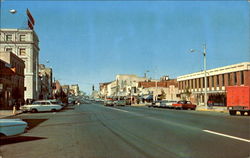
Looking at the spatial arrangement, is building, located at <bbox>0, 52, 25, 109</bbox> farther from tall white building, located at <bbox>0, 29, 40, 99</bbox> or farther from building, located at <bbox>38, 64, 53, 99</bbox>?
building, located at <bbox>38, 64, 53, 99</bbox>

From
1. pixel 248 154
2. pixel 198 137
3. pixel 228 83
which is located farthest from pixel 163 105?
pixel 248 154

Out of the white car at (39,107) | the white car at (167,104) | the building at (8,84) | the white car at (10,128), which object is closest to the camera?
the white car at (10,128)

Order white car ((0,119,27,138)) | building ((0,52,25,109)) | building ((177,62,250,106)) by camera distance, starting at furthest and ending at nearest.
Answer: building ((177,62,250,106)) < building ((0,52,25,109)) < white car ((0,119,27,138))

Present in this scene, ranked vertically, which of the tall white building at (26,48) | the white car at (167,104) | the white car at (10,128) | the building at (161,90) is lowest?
the white car at (167,104)

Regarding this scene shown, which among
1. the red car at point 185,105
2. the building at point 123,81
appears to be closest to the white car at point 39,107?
the red car at point 185,105

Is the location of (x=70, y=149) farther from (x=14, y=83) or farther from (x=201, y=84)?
(x=201, y=84)

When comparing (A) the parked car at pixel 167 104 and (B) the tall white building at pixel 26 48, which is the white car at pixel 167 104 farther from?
(B) the tall white building at pixel 26 48

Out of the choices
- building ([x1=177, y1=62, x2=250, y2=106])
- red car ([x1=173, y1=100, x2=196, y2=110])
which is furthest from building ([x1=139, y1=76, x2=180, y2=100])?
red car ([x1=173, y1=100, x2=196, y2=110])

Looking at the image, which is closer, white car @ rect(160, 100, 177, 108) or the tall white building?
white car @ rect(160, 100, 177, 108)

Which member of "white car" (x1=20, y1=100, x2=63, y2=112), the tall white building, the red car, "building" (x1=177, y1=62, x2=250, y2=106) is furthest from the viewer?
the tall white building

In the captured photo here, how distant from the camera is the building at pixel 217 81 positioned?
49.9 metres

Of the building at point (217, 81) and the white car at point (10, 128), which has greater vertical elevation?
the building at point (217, 81)

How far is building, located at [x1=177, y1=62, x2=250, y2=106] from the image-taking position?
164ft

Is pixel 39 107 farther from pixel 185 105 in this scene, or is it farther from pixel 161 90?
pixel 161 90
